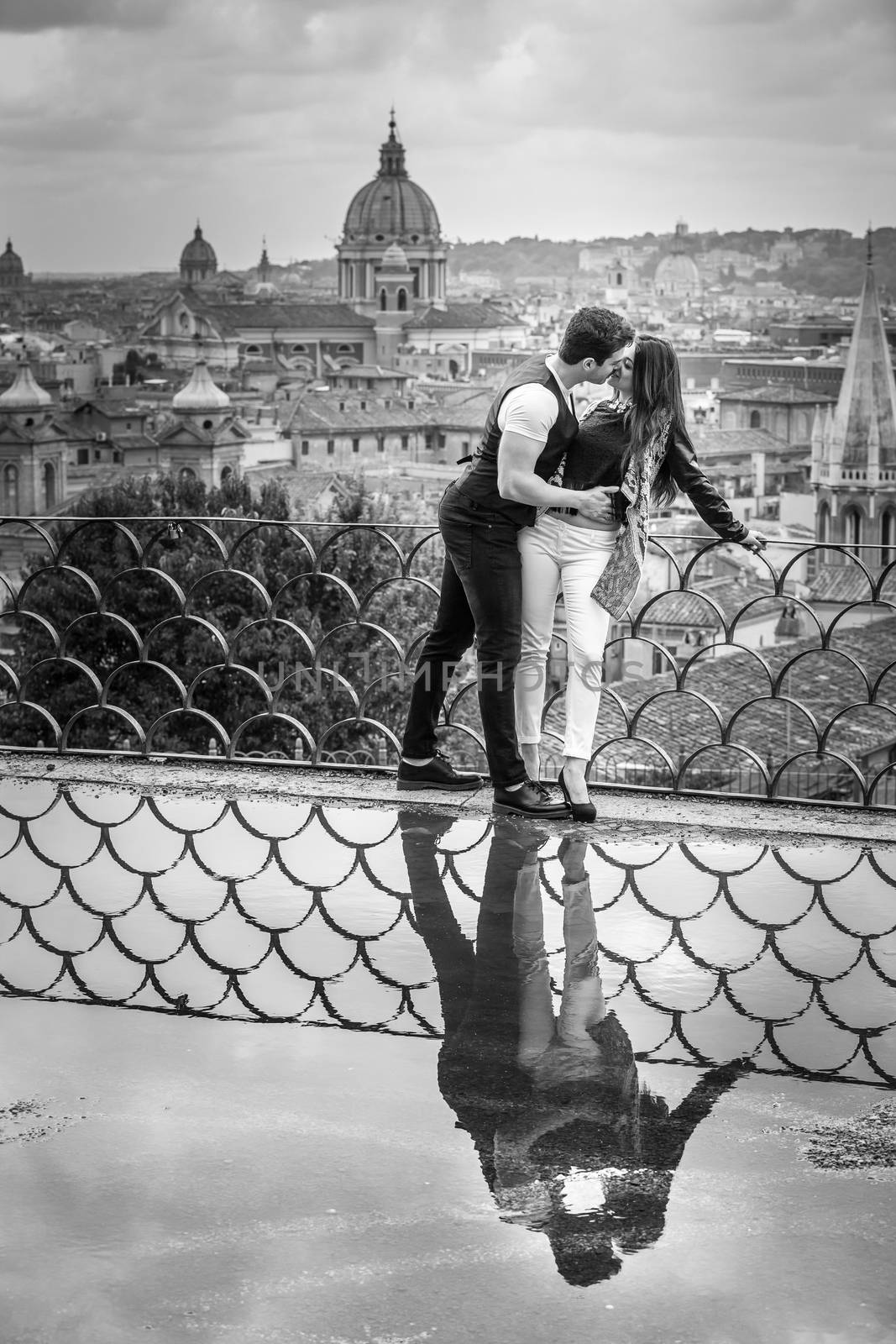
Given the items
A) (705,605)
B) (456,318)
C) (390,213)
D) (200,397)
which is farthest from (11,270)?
(705,605)

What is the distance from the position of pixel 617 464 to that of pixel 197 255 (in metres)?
→ 119

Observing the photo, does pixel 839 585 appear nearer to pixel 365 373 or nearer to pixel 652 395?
pixel 652 395

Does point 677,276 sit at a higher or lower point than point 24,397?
higher

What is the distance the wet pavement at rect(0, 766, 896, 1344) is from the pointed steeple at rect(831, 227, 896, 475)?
39634 mm

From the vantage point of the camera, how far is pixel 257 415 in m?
60.1

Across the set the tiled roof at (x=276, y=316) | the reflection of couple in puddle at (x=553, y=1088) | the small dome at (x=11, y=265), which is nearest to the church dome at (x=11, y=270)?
the small dome at (x=11, y=265)

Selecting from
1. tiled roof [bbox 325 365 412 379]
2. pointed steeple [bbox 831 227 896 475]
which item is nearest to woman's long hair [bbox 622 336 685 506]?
pointed steeple [bbox 831 227 896 475]

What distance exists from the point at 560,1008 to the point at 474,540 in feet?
3.46

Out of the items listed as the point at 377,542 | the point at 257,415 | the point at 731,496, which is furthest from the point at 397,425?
the point at 377,542

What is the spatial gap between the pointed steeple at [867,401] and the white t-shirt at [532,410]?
39.4 meters

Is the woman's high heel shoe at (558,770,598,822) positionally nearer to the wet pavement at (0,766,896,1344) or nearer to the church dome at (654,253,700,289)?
the wet pavement at (0,766,896,1344)

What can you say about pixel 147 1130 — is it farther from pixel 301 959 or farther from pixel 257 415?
pixel 257 415

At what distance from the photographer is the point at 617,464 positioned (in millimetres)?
3156

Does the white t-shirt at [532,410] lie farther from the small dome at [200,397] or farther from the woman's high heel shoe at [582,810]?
the small dome at [200,397]
